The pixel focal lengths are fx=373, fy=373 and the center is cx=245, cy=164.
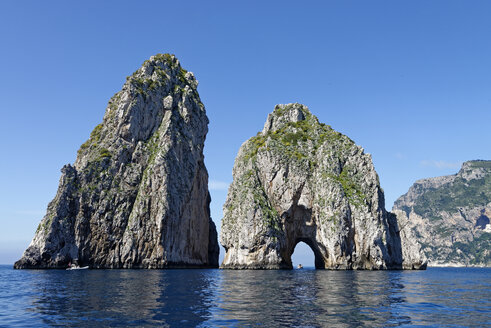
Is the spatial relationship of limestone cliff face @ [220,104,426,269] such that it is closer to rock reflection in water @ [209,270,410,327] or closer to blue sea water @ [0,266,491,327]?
rock reflection in water @ [209,270,410,327]

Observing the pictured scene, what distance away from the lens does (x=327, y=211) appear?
10425cm

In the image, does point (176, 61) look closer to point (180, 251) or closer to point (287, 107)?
point (287, 107)

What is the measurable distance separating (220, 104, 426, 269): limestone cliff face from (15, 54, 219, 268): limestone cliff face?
14832 millimetres

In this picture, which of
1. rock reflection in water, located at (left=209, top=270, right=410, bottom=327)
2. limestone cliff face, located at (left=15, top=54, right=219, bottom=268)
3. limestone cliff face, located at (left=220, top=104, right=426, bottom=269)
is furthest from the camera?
limestone cliff face, located at (left=15, top=54, right=219, bottom=268)

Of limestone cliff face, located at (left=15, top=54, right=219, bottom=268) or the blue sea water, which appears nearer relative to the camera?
the blue sea water

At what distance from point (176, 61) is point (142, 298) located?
120 meters

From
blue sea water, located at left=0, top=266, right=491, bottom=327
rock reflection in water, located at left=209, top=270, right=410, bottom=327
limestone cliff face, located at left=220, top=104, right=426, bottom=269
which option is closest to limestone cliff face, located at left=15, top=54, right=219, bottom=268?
limestone cliff face, located at left=220, top=104, right=426, bottom=269

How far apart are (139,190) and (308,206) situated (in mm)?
51070

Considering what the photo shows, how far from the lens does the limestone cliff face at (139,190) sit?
102 metres

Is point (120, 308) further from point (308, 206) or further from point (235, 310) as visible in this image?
point (308, 206)

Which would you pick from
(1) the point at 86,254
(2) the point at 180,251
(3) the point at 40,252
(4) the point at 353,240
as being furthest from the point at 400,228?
(3) the point at 40,252

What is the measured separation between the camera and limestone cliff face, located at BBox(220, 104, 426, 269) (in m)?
101

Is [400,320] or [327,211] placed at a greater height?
[327,211]

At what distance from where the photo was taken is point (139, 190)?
11319 centimetres
